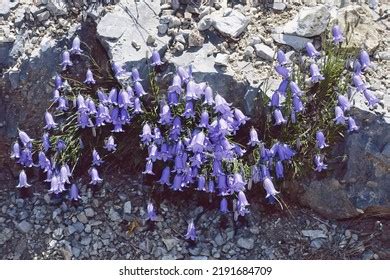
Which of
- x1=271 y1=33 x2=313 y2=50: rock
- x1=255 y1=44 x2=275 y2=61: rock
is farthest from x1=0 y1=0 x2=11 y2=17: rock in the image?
x1=271 y1=33 x2=313 y2=50: rock

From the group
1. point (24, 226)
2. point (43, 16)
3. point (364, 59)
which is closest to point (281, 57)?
point (364, 59)

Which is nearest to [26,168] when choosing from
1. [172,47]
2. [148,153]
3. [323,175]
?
[148,153]

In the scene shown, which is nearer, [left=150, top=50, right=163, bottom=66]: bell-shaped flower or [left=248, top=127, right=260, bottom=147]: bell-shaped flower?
[left=248, top=127, right=260, bottom=147]: bell-shaped flower

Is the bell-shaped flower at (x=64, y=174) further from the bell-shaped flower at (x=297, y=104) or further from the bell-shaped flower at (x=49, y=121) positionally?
the bell-shaped flower at (x=297, y=104)

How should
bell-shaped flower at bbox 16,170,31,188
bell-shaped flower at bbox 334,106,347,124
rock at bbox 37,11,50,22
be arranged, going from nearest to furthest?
bell-shaped flower at bbox 334,106,347,124, bell-shaped flower at bbox 16,170,31,188, rock at bbox 37,11,50,22

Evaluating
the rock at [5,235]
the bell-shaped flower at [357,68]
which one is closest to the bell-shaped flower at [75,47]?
the rock at [5,235]

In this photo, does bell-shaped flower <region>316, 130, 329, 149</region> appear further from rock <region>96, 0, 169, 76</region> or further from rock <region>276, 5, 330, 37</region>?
rock <region>96, 0, 169, 76</region>
